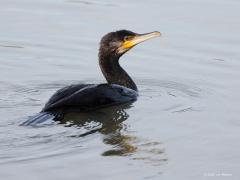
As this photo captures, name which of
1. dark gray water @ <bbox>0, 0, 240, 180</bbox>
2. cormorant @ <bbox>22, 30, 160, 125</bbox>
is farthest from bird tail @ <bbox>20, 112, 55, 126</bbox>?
dark gray water @ <bbox>0, 0, 240, 180</bbox>

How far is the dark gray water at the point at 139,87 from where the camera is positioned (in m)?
8.36

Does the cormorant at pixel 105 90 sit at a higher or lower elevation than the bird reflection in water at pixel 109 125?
higher

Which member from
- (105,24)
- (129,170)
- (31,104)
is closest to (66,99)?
(31,104)

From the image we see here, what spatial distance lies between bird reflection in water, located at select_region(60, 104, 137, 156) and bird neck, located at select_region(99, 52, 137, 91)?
79 centimetres

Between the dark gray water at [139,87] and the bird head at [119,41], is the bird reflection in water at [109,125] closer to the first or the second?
the dark gray water at [139,87]

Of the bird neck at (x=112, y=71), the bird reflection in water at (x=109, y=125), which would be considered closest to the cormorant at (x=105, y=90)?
the bird neck at (x=112, y=71)

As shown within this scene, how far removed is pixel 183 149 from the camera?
8820mm

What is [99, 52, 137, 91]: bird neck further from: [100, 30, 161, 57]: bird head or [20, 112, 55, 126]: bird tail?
[20, 112, 55, 126]: bird tail

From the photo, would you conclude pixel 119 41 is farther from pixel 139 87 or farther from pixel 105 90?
pixel 105 90

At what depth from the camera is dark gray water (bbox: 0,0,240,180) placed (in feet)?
27.4

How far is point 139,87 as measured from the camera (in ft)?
38.4

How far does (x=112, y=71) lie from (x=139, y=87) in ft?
1.50

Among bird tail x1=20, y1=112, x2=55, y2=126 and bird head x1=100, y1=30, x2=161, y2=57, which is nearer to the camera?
bird tail x1=20, y1=112, x2=55, y2=126

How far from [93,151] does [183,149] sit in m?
0.90
